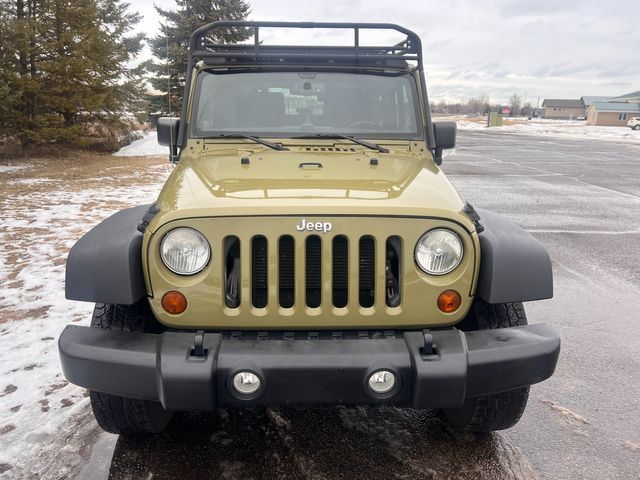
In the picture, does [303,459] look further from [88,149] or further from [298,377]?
[88,149]

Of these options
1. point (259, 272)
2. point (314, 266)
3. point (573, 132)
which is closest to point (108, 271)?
point (259, 272)

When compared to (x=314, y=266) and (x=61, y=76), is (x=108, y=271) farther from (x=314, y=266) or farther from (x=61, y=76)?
(x=61, y=76)

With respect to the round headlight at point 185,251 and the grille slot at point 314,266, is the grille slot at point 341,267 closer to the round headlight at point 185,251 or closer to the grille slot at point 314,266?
the grille slot at point 314,266

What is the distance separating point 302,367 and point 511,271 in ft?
3.22

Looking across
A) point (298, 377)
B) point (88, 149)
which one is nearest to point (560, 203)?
point (298, 377)

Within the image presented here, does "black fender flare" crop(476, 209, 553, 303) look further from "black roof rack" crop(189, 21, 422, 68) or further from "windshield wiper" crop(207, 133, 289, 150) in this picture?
"black roof rack" crop(189, 21, 422, 68)

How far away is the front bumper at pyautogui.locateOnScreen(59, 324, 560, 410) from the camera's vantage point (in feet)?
6.78

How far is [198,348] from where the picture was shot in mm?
2090

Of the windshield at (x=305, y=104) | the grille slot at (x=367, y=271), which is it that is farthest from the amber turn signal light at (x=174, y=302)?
the windshield at (x=305, y=104)

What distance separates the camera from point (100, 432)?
280 cm

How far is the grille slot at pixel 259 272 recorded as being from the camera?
2.23 m

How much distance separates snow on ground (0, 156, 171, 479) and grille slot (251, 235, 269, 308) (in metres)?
1.24

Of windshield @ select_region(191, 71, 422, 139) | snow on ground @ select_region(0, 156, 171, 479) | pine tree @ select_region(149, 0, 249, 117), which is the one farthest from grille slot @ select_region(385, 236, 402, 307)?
pine tree @ select_region(149, 0, 249, 117)

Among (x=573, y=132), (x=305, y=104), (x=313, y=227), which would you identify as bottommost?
(x=313, y=227)
